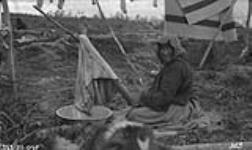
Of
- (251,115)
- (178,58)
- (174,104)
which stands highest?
(178,58)

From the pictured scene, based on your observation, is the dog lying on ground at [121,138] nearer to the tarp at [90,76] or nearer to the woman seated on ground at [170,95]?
the woman seated on ground at [170,95]

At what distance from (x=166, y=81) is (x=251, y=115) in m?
1.36

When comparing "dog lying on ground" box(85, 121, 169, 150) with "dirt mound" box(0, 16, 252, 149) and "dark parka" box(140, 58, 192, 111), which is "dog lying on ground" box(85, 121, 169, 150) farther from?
"dark parka" box(140, 58, 192, 111)

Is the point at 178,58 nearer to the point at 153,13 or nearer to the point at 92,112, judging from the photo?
the point at 92,112

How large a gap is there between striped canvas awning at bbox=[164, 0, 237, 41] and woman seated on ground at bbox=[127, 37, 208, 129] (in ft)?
6.32

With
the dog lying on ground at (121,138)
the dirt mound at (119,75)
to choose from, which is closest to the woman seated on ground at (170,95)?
the dirt mound at (119,75)

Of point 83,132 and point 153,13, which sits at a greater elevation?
point 153,13

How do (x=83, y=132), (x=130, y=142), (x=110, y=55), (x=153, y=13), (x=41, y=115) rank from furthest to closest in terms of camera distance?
1. (x=153, y=13)
2. (x=110, y=55)
3. (x=41, y=115)
4. (x=83, y=132)
5. (x=130, y=142)

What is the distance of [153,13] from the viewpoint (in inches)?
411

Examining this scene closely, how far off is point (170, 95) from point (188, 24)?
219 centimetres

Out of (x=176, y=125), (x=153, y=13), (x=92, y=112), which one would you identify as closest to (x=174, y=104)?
(x=176, y=125)

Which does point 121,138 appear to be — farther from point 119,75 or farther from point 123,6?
point 123,6

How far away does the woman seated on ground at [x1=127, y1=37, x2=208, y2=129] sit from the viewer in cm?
382

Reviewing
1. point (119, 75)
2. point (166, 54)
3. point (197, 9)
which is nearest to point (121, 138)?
point (166, 54)
